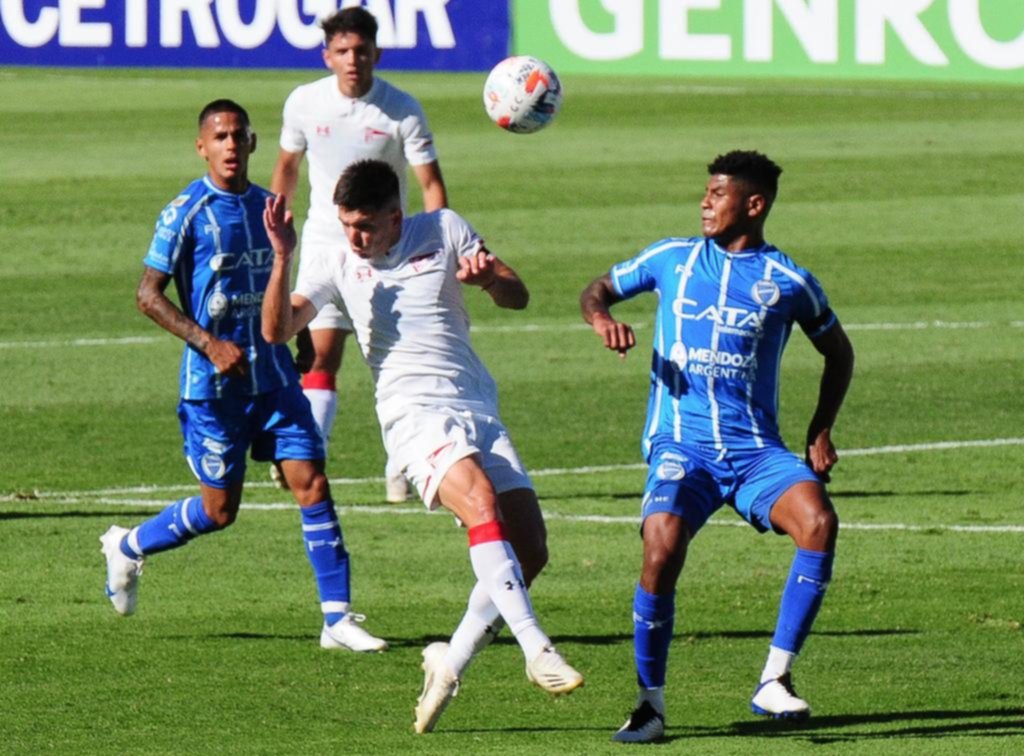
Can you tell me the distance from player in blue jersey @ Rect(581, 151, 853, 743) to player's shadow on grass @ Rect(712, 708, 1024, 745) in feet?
0.28

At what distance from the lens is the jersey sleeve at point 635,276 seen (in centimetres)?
773

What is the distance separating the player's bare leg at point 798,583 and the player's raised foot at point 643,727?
426 mm

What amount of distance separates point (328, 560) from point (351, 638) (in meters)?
0.33

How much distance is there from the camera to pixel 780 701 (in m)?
7.36

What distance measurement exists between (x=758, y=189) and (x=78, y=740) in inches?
110

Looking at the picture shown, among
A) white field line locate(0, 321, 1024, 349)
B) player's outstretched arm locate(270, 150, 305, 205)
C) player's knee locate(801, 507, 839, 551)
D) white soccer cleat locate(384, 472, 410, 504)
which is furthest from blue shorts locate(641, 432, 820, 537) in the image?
white field line locate(0, 321, 1024, 349)

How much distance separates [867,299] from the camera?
17.6 metres

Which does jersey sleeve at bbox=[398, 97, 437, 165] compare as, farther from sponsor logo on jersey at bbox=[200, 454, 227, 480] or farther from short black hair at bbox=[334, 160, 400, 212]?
short black hair at bbox=[334, 160, 400, 212]

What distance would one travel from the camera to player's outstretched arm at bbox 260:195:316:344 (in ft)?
25.2

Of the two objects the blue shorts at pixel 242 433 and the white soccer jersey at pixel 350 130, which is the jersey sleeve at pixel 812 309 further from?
the white soccer jersey at pixel 350 130

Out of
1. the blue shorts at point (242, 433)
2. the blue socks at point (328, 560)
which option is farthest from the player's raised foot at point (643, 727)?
the blue shorts at point (242, 433)

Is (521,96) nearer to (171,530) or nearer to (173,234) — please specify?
A: (173,234)

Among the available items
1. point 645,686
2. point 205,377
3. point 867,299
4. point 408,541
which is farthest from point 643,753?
point 867,299

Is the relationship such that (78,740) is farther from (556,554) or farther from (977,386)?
(977,386)
